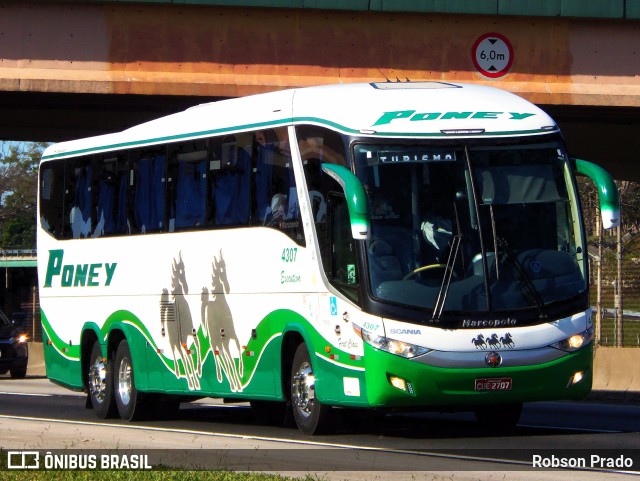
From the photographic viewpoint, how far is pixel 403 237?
1471 cm

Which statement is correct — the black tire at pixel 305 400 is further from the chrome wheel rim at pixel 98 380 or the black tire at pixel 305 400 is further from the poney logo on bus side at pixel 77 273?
the chrome wheel rim at pixel 98 380

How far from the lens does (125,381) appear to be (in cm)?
2005

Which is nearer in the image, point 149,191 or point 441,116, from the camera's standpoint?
point 441,116

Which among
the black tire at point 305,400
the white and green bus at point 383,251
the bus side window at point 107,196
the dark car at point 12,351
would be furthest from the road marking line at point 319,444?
the dark car at point 12,351

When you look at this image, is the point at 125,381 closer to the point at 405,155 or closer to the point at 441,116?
the point at 405,155

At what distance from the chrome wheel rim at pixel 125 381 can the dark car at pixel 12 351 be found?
1432cm

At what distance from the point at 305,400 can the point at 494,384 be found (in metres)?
2.28

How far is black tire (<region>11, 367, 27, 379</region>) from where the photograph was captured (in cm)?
3428

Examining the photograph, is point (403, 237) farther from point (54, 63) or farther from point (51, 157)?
point (54, 63)

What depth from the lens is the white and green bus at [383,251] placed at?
47.6 ft

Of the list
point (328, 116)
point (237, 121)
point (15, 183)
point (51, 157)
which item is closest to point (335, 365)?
point (328, 116)

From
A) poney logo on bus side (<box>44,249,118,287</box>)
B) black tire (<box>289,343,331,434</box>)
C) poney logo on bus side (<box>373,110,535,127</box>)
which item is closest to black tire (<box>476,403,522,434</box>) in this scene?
black tire (<box>289,343,331,434</box>)

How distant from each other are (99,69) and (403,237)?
10.3 metres

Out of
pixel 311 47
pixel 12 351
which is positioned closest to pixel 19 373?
pixel 12 351
